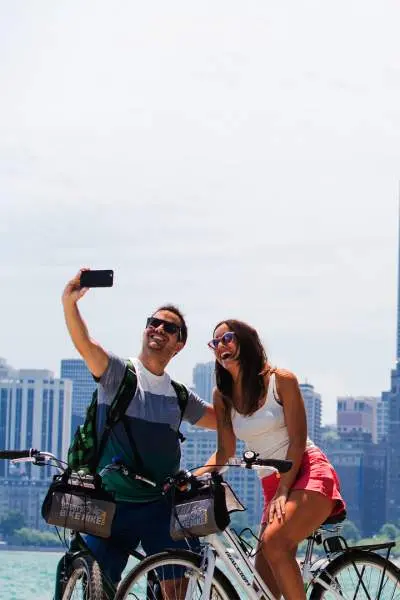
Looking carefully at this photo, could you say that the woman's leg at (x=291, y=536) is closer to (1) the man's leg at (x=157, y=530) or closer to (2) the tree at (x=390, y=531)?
(1) the man's leg at (x=157, y=530)

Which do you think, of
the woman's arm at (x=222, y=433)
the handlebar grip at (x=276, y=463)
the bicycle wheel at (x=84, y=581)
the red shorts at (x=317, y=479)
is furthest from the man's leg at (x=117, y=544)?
the handlebar grip at (x=276, y=463)

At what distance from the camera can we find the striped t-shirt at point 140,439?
5.10m

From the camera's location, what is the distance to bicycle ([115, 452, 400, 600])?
4.73 m

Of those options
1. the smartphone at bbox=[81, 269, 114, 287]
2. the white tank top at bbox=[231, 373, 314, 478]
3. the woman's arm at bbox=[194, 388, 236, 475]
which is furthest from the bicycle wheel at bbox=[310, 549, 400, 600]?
the smartphone at bbox=[81, 269, 114, 287]

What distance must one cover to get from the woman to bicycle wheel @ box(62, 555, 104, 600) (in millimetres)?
480

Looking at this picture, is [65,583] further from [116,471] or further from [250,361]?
[250,361]

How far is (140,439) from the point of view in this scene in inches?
201

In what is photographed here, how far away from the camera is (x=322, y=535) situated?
5.13 metres

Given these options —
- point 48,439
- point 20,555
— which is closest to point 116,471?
point 20,555

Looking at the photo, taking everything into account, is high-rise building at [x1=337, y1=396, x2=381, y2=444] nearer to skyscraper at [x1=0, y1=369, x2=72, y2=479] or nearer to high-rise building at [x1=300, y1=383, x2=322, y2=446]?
high-rise building at [x1=300, y1=383, x2=322, y2=446]

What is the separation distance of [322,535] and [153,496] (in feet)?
1.85

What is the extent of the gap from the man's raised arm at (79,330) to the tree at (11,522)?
121 m

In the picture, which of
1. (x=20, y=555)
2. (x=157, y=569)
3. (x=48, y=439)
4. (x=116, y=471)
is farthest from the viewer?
(x=48, y=439)

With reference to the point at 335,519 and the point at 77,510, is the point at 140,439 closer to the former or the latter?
the point at 77,510
